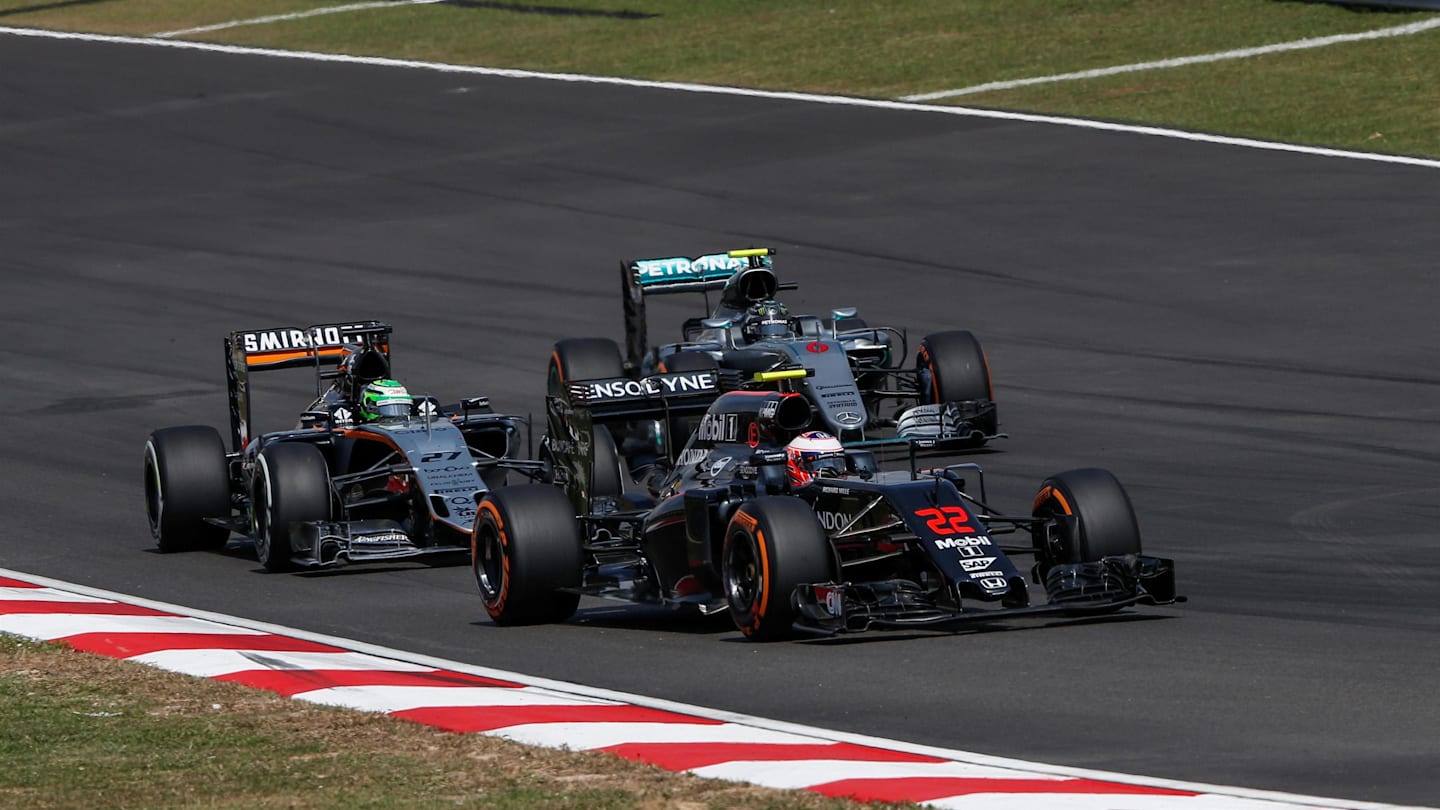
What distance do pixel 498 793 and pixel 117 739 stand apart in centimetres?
213

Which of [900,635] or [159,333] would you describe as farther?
[159,333]

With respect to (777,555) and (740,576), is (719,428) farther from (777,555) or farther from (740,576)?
(777,555)

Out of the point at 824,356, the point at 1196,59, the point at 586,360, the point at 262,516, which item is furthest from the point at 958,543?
the point at 1196,59

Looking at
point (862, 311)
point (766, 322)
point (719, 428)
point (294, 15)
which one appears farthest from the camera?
point (294, 15)

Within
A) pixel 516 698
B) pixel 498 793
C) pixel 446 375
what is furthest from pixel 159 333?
pixel 498 793

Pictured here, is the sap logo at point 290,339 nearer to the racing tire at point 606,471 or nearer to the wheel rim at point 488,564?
the racing tire at point 606,471

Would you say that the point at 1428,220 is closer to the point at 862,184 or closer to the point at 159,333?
the point at 862,184

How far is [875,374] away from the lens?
22078 mm

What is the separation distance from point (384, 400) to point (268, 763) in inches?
324

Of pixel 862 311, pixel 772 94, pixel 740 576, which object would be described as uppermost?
pixel 772 94

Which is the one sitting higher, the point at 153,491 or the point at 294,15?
the point at 294,15

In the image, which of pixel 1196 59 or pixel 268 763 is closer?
pixel 268 763

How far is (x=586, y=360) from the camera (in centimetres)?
2256

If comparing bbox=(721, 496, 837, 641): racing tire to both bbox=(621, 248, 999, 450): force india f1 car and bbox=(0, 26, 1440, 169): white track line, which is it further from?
bbox=(0, 26, 1440, 169): white track line
